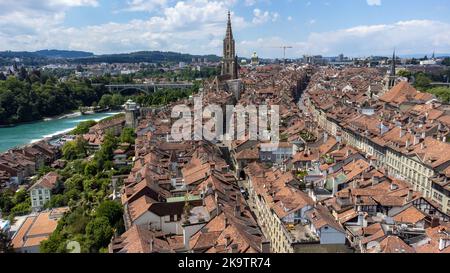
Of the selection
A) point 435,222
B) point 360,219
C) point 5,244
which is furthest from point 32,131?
point 435,222

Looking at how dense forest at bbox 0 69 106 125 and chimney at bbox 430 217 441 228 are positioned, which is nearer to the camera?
chimney at bbox 430 217 441 228

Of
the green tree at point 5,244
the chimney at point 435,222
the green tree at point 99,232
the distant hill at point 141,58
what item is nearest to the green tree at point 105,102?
the green tree at point 5,244

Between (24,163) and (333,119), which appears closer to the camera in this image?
(24,163)

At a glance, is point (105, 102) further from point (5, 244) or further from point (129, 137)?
point (5, 244)

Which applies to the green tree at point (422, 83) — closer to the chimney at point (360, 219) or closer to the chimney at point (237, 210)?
the chimney at point (360, 219)

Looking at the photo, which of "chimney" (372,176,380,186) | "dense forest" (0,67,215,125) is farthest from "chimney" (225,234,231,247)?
"dense forest" (0,67,215,125)

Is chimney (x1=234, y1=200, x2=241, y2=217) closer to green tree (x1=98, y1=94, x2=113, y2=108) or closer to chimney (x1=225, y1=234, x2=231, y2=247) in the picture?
chimney (x1=225, y1=234, x2=231, y2=247)
